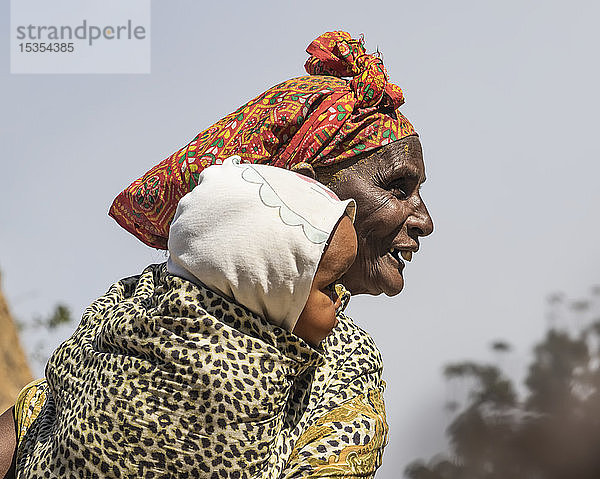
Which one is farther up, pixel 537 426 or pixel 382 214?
pixel 382 214

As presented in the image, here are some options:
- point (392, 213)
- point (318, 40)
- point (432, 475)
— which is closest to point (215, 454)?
point (392, 213)

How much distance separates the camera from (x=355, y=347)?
1.95 m

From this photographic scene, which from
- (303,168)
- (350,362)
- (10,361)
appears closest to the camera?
(350,362)

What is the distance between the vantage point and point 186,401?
154 centimetres

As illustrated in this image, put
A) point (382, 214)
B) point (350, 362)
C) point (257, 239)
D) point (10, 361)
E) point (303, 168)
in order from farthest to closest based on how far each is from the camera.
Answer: point (10, 361)
point (382, 214)
point (303, 168)
point (350, 362)
point (257, 239)

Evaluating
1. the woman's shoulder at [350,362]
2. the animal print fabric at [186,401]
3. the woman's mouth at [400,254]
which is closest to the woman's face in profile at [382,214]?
the woman's mouth at [400,254]

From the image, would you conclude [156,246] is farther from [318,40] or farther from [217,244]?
[217,244]

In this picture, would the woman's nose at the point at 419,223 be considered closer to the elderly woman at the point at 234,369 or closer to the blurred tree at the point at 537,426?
the elderly woman at the point at 234,369

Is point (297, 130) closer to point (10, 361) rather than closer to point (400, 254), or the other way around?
point (400, 254)

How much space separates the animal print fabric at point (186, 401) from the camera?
154 centimetres

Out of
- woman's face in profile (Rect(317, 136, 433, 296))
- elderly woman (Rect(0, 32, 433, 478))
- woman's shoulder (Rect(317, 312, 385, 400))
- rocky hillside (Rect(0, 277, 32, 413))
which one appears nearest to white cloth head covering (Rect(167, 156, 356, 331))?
elderly woman (Rect(0, 32, 433, 478))

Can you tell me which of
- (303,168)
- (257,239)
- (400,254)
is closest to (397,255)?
(400,254)

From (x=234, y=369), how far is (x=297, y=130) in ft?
3.22

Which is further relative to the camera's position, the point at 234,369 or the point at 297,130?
the point at 297,130
